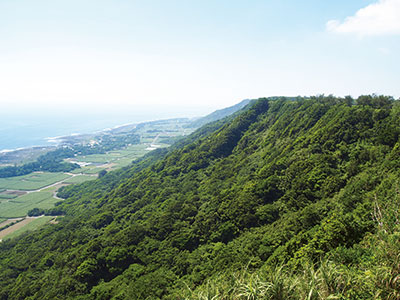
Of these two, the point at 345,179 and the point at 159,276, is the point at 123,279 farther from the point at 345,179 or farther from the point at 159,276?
the point at 345,179

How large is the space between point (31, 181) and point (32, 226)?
52772mm

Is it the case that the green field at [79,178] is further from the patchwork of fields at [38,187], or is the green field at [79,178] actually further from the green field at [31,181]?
the green field at [31,181]

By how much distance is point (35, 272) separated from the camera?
3512 cm

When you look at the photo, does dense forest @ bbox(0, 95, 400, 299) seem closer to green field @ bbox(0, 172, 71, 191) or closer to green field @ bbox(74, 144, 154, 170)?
green field @ bbox(0, 172, 71, 191)

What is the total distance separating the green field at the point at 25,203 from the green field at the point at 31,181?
1183cm

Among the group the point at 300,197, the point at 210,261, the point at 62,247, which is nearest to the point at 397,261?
the point at 210,261

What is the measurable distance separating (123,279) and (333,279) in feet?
81.7

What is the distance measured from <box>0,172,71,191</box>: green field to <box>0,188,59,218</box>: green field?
11.8m

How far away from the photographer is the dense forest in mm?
7133

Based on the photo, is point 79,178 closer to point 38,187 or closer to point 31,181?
point 38,187

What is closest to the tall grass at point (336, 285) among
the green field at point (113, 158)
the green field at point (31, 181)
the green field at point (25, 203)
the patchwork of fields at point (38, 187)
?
the patchwork of fields at point (38, 187)

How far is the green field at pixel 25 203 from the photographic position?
231ft

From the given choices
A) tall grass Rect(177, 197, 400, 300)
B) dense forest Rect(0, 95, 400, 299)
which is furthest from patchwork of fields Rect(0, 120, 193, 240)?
tall grass Rect(177, 197, 400, 300)

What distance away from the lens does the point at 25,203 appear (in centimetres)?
7725
